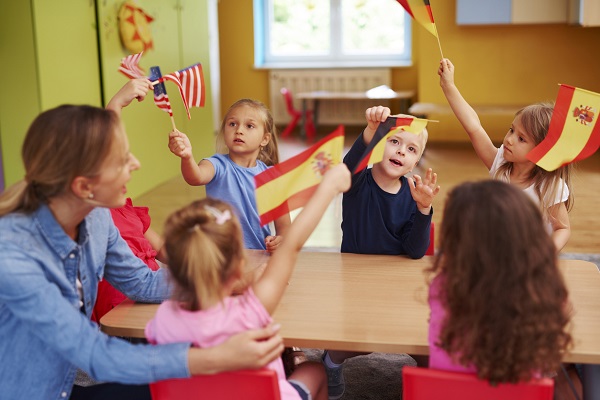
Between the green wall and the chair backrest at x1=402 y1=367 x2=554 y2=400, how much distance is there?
2.60 metres

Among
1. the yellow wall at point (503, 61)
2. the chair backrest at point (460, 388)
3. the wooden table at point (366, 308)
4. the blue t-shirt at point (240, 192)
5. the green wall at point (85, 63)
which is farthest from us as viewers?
the yellow wall at point (503, 61)

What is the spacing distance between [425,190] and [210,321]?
0.87 metres

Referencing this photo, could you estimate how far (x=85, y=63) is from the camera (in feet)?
15.6

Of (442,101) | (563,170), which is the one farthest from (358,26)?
(563,170)

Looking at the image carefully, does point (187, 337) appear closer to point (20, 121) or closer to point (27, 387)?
point (27, 387)

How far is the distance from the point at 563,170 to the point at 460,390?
1.21 m

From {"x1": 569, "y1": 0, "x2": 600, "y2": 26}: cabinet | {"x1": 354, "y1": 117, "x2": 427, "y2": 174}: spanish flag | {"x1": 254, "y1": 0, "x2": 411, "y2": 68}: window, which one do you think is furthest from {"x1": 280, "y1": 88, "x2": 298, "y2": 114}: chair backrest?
{"x1": 354, "y1": 117, "x2": 427, "y2": 174}: spanish flag

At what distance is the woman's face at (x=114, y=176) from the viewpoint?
1457 mm

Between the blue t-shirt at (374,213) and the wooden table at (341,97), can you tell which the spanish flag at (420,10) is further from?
the wooden table at (341,97)

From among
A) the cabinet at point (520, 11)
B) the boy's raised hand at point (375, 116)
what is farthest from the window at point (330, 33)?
the boy's raised hand at point (375, 116)

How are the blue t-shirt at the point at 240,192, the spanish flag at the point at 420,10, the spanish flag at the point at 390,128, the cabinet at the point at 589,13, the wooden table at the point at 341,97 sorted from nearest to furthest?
the spanish flag at the point at 390,128
the spanish flag at the point at 420,10
the blue t-shirt at the point at 240,192
the cabinet at the point at 589,13
the wooden table at the point at 341,97

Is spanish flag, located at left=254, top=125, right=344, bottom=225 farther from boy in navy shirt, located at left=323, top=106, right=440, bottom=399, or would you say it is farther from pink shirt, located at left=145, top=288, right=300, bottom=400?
boy in navy shirt, located at left=323, top=106, right=440, bottom=399

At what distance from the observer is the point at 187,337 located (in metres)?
1.43

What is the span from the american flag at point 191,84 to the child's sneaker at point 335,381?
96 centimetres
